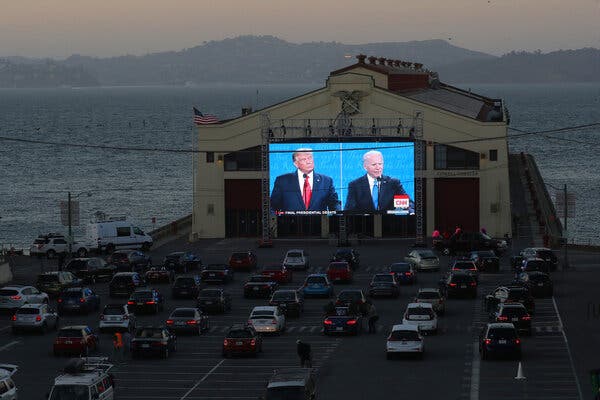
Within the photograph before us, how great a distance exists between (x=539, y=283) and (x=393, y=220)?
1100 inches

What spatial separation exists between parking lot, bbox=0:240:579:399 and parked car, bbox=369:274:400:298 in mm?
1716

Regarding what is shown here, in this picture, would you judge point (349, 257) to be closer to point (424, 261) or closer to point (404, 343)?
point (424, 261)

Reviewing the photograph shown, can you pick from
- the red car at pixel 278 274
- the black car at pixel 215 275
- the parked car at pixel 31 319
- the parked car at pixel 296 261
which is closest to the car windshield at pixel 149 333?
the parked car at pixel 31 319

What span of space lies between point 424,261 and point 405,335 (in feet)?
91.0

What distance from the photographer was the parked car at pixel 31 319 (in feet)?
169

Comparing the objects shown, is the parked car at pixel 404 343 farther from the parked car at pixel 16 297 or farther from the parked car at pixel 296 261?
the parked car at pixel 296 261

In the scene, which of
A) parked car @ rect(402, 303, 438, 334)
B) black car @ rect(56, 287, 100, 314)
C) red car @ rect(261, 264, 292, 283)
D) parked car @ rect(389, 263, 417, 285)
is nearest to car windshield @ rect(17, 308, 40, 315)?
black car @ rect(56, 287, 100, 314)

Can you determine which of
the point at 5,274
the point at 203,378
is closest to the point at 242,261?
the point at 5,274

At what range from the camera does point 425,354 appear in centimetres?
4659

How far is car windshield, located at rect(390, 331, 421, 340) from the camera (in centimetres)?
4528

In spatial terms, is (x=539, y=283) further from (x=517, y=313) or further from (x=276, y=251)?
(x=276, y=251)

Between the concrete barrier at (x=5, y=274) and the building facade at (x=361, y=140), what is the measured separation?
2118 cm

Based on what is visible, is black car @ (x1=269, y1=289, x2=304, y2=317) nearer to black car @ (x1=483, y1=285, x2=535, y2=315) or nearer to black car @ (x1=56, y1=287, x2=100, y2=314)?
black car @ (x1=56, y1=287, x2=100, y2=314)

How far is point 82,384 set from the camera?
34.3 metres
